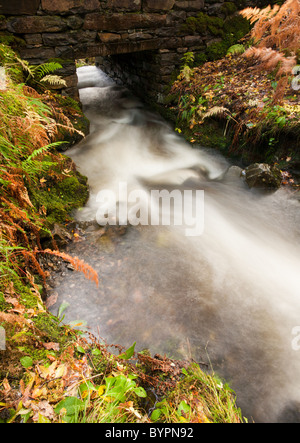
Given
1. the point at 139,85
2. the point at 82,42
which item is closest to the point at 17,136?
the point at 82,42

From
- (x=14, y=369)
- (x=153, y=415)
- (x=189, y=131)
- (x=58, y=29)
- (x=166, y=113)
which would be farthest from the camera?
(x=166, y=113)

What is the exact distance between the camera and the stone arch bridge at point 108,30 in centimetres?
451

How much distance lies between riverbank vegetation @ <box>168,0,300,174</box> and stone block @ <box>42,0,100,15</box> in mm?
2556

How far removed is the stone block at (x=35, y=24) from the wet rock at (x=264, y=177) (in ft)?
15.4

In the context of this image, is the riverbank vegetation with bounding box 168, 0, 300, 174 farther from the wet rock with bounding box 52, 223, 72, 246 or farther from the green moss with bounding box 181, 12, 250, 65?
the wet rock with bounding box 52, 223, 72, 246

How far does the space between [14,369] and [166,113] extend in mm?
6756

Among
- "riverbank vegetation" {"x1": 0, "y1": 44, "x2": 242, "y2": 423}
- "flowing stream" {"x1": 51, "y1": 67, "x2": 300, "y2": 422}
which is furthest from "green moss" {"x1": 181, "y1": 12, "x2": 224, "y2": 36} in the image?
"riverbank vegetation" {"x1": 0, "y1": 44, "x2": 242, "y2": 423}

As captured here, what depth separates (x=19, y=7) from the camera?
4305 mm

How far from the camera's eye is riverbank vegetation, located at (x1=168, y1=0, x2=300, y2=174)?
4191 millimetres

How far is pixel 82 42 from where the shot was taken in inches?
201

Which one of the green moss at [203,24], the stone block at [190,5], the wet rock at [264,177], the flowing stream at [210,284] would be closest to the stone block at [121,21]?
the stone block at [190,5]

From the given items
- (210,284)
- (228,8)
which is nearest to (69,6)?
(228,8)

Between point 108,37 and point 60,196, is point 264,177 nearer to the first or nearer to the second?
point 60,196

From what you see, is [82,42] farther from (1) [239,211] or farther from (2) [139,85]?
(1) [239,211]
